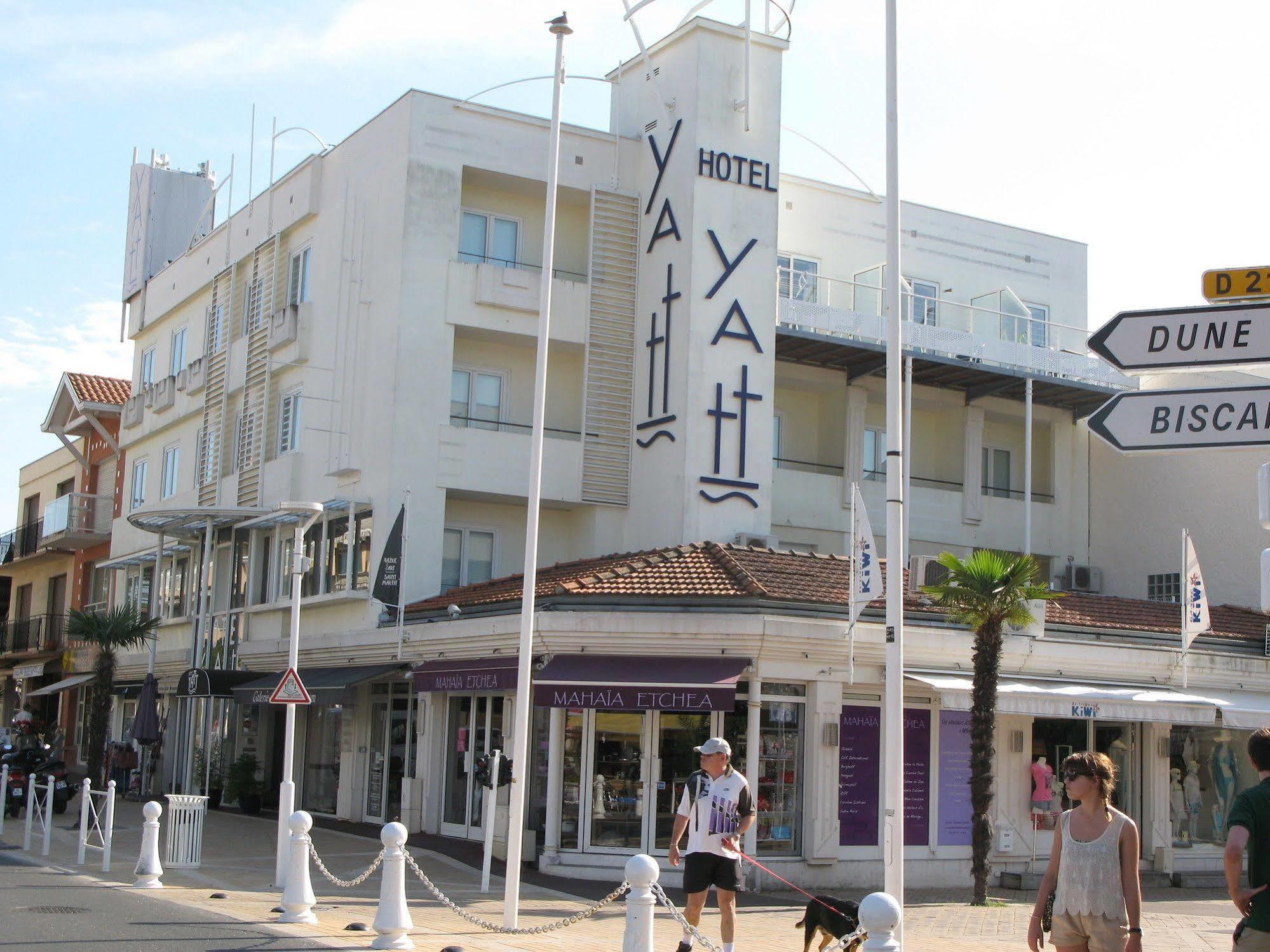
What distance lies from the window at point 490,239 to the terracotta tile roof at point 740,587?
5957 millimetres

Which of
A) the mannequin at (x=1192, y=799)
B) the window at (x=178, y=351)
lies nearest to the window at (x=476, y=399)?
the window at (x=178, y=351)

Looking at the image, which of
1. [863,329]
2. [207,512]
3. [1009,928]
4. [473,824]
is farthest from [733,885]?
[207,512]

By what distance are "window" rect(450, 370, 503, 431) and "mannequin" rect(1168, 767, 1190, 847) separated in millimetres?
13095

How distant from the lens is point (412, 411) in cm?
2530

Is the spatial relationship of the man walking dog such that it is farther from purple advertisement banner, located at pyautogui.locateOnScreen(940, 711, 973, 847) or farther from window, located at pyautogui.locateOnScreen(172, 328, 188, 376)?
window, located at pyautogui.locateOnScreen(172, 328, 188, 376)

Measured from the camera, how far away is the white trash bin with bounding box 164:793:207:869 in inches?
705

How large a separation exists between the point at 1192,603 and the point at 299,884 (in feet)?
47.4

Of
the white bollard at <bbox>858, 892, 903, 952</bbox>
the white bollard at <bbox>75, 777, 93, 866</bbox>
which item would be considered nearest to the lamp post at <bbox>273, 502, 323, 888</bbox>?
the white bollard at <bbox>75, 777, 93, 866</bbox>

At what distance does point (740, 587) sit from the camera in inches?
778

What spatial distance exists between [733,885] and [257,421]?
69.6ft

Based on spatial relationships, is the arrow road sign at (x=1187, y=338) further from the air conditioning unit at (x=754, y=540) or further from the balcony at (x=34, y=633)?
the balcony at (x=34, y=633)

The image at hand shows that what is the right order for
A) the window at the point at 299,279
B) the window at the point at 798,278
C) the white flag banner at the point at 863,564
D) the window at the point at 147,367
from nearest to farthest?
the white flag banner at the point at 863,564 → the window at the point at 798,278 → the window at the point at 299,279 → the window at the point at 147,367

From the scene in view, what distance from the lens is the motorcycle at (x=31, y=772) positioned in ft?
80.4

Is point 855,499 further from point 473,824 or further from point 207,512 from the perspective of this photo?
point 207,512
